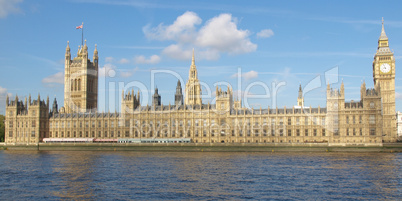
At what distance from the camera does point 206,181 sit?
193 ft

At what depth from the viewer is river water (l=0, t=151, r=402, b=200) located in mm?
49312

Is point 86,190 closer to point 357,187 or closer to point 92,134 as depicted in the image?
point 357,187

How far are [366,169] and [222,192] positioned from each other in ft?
99.7

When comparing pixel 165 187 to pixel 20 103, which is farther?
pixel 20 103

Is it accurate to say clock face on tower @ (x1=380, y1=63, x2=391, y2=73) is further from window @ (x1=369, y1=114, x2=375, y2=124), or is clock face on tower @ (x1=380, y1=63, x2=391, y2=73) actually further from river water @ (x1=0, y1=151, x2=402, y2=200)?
river water @ (x1=0, y1=151, x2=402, y2=200)

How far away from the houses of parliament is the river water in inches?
1663

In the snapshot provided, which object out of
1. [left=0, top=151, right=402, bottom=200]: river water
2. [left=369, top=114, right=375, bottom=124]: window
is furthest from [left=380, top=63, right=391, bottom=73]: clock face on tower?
[left=0, top=151, right=402, bottom=200]: river water

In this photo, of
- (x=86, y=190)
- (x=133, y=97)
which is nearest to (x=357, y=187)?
(x=86, y=190)

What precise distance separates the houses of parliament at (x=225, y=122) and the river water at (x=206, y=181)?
139 ft

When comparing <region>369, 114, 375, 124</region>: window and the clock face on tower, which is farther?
the clock face on tower

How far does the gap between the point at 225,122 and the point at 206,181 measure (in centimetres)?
7447

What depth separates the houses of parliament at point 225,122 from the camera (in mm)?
120812

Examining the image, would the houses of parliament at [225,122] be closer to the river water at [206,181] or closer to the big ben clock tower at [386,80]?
the big ben clock tower at [386,80]

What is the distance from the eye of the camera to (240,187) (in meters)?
54.3
